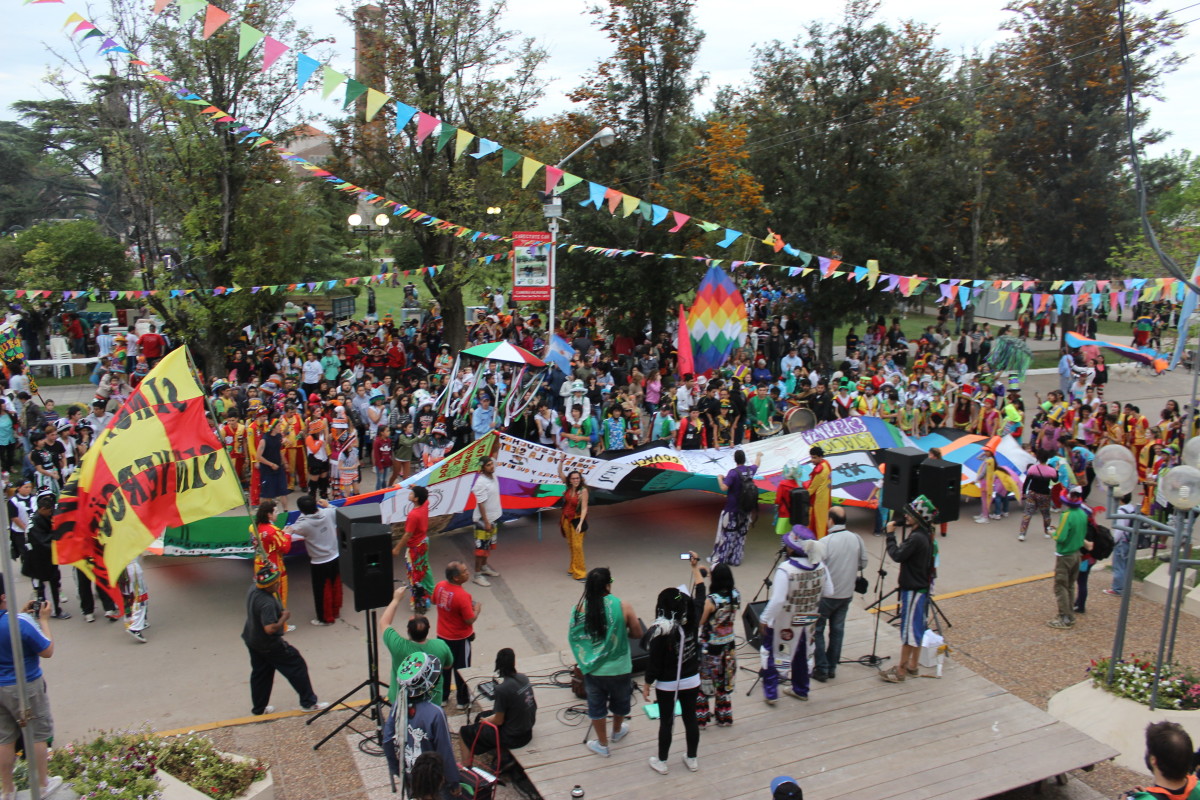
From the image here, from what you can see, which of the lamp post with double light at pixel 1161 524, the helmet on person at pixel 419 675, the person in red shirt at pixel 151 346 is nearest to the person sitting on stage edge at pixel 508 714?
the helmet on person at pixel 419 675

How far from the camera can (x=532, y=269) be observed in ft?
57.2

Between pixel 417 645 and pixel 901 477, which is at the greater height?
pixel 901 477

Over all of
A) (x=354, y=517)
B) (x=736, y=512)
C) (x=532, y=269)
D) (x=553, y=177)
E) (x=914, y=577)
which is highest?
(x=553, y=177)

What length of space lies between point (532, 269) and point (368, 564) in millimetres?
11227

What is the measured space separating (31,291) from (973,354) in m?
22.7

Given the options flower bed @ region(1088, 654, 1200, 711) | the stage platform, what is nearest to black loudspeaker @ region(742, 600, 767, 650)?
the stage platform

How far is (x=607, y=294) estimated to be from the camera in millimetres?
21984

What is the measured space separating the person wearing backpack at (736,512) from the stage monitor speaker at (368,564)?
4.74 metres

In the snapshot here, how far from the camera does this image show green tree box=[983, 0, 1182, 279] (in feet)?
90.1

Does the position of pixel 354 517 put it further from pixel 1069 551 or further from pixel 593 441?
pixel 593 441

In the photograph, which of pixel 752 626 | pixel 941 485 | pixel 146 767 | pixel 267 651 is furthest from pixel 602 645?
pixel 941 485

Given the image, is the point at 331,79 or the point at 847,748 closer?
the point at 847,748

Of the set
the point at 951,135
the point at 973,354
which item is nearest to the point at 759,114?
the point at 951,135

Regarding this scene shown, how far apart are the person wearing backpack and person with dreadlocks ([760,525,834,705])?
330 cm
